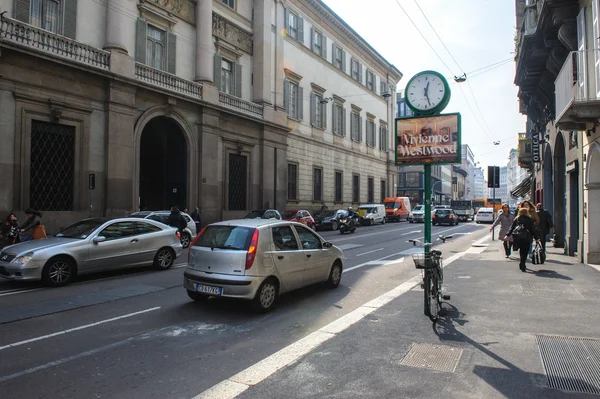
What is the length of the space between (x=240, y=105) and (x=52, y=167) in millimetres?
12691

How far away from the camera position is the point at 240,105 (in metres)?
27.7

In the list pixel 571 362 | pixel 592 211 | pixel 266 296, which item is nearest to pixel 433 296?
pixel 571 362

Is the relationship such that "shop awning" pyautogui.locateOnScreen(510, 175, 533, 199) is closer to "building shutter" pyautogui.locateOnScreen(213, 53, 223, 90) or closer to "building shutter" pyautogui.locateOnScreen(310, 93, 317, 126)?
"building shutter" pyautogui.locateOnScreen(310, 93, 317, 126)

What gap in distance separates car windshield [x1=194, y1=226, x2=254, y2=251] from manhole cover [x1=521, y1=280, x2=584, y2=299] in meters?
5.62

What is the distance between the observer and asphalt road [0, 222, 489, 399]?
422cm

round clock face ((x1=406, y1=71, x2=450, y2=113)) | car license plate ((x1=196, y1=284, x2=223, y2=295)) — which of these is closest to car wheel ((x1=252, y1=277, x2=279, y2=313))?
car license plate ((x1=196, y1=284, x2=223, y2=295))

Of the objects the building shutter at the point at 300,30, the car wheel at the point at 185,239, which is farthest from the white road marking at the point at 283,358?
the building shutter at the point at 300,30

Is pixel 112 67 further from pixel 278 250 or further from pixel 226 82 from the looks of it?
pixel 278 250

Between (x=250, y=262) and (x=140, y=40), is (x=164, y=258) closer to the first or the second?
(x=250, y=262)

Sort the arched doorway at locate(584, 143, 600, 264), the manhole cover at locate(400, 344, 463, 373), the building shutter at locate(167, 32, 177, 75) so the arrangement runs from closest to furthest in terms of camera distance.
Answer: the manhole cover at locate(400, 344, 463, 373), the arched doorway at locate(584, 143, 600, 264), the building shutter at locate(167, 32, 177, 75)

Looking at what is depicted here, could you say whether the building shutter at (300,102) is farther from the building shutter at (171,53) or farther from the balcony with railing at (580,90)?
the balcony with railing at (580,90)

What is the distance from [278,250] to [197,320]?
67.4 inches

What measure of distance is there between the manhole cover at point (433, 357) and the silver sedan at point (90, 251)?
7.66 m

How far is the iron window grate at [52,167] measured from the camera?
17.3 m
